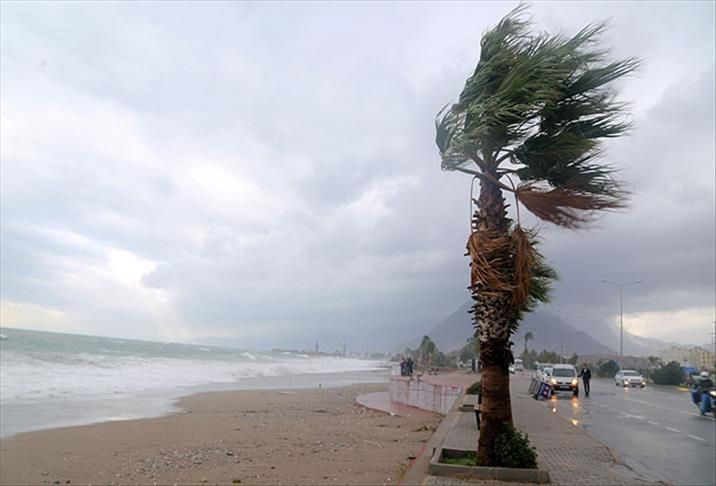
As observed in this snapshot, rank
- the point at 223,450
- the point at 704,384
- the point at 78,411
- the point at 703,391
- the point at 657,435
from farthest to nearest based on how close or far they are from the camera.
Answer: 1. the point at 704,384
2. the point at 703,391
3. the point at 78,411
4. the point at 657,435
5. the point at 223,450

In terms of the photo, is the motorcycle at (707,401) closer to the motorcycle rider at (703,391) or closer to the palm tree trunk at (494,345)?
the motorcycle rider at (703,391)

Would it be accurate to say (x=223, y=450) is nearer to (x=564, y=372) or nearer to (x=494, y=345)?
(x=494, y=345)

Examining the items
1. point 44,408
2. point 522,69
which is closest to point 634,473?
point 522,69

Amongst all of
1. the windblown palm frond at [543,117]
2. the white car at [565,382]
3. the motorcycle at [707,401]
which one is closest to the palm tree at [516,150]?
the windblown palm frond at [543,117]

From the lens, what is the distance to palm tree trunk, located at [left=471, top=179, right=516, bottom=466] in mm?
7879

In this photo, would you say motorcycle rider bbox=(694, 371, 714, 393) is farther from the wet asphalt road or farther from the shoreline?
the shoreline

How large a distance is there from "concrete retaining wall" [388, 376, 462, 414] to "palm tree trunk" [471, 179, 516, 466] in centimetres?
1285

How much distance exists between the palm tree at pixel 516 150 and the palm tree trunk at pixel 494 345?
0.04 ft

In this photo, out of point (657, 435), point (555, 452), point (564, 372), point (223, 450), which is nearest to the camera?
point (555, 452)

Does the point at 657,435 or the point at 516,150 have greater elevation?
the point at 516,150

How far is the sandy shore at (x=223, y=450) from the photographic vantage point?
34.5 feet

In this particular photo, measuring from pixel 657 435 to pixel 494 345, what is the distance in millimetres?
10021

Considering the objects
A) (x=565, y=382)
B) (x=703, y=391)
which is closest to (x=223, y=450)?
(x=703, y=391)

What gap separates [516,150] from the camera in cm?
830
